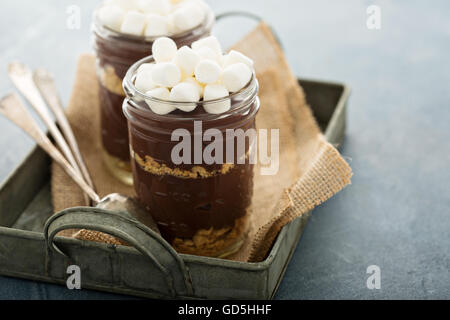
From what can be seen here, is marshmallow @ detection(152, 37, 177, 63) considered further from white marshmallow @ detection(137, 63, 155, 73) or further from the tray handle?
the tray handle

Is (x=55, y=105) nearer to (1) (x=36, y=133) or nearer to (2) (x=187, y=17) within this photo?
(1) (x=36, y=133)

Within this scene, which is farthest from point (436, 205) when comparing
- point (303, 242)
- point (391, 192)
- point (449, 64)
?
point (449, 64)

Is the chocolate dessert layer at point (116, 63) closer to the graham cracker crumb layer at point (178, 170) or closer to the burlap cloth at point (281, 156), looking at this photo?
the burlap cloth at point (281, 156)

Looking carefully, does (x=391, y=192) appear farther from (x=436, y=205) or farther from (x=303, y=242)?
(x=303, y=242)

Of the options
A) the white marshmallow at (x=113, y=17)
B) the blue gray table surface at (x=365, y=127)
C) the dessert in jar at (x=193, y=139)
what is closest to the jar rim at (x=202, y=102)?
the dessert in jar at (x=193, y=139)

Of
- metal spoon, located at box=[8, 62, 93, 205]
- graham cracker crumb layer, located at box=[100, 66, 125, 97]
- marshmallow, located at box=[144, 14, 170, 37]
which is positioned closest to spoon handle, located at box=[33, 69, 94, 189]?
metal spoon, located at box=[8, 62, 93, 205]
